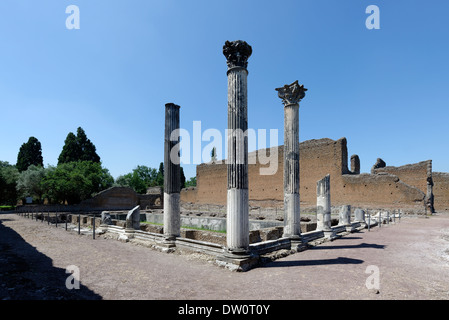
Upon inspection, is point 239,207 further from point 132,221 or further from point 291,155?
point 132,221

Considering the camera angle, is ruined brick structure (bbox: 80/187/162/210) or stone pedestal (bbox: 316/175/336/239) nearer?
stone pedestal (bbox: 316/175/336/239)

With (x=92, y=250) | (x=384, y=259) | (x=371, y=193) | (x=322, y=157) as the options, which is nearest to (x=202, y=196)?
(x=322, y=157)

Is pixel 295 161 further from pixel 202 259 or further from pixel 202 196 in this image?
pixel 202 196

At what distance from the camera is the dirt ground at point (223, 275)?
4.34m

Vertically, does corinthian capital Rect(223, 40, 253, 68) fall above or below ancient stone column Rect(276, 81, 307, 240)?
above

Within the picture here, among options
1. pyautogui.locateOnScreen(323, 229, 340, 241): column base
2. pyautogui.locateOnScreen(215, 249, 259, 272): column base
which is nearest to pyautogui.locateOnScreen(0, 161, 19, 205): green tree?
pyautogui.locateOnScreen(215, 249, 259, 272): column base

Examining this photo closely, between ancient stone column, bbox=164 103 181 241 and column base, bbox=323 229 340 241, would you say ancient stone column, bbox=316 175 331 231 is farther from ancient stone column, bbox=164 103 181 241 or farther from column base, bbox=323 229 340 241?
ancient stone column, bbox=164 103 181 241

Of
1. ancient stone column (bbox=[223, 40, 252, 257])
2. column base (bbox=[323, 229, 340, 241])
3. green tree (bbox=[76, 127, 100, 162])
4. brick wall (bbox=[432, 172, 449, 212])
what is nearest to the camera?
ancient stone column (bbox=[223, 40, 252, 257])

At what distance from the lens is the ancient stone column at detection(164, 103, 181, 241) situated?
8.66m

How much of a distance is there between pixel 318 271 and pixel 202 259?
2910 mm

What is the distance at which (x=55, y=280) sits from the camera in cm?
523

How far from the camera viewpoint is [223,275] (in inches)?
216

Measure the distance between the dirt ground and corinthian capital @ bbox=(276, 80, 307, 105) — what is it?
5.14 m
